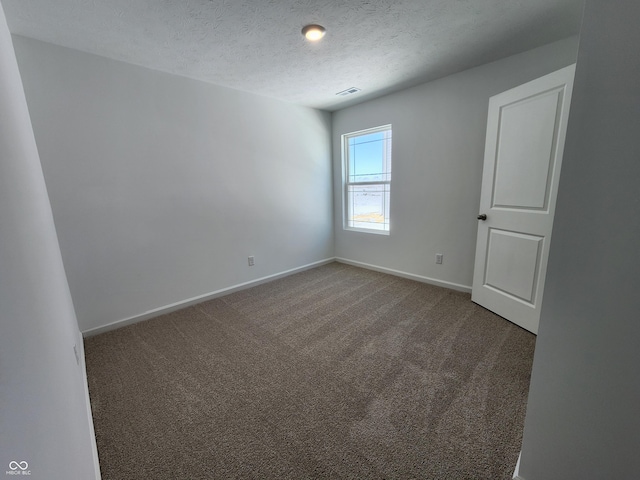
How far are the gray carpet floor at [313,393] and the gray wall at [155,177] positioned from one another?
0.53m

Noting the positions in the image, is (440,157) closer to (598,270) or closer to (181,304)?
(598,270)

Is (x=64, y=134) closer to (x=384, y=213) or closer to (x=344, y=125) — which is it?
(x=344, y=125)

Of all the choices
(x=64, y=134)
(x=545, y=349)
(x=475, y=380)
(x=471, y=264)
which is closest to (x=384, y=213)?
(x=471, y=264)

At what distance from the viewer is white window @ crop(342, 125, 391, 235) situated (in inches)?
144

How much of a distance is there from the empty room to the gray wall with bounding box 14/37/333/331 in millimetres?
20

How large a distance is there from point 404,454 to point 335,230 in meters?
3.40

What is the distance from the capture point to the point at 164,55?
2178mm

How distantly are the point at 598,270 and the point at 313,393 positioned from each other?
149cm

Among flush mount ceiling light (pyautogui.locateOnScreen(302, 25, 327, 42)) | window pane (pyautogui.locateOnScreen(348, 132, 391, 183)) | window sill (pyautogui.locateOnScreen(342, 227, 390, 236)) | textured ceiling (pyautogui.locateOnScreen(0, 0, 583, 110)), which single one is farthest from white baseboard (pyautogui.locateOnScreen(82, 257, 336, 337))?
flush mount ceiling light (pyautogui.locateOnScreen(302, 25, 327, 42))

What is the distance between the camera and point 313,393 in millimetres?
1610

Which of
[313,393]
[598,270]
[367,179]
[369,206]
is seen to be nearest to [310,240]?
[369,206]

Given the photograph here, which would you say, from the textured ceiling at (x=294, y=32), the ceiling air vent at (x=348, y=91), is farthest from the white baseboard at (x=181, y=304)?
the ceiling air vent at (x=348, y=91)

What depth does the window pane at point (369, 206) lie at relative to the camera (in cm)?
376

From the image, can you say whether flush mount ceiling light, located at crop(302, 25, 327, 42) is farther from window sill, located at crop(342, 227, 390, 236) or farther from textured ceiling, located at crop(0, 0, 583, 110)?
window sill, located at crop(342, 227, 390, 236)
